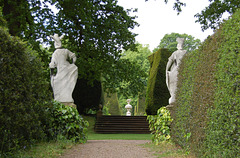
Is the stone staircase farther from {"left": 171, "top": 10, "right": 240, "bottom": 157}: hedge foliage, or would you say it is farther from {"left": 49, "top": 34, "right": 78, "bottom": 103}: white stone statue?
{"left": 171, "top": 10, "right": 240, "bottom": 157}: hedge foliage

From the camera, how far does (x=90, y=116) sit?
2045 cm

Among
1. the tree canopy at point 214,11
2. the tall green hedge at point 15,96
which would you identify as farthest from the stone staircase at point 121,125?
the tall green hedge at point 15,96

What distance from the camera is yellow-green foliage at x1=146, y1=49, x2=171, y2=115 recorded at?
63.0ft

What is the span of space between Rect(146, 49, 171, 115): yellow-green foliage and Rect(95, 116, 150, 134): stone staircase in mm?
1209

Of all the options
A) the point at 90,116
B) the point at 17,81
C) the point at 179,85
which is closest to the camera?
the point at 17,81

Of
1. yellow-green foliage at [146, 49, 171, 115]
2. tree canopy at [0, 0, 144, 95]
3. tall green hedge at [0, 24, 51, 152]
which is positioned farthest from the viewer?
yellow-green foliage at [146, 49, 171, 115]

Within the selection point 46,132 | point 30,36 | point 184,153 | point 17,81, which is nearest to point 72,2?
point 30,36

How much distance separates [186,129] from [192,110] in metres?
0.58

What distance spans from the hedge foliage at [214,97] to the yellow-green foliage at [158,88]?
12580 mm

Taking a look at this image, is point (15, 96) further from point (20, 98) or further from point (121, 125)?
point (121, 125)

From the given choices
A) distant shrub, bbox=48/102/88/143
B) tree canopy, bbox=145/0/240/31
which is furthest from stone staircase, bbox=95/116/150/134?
distant shrub, bbox=48/102/88/143

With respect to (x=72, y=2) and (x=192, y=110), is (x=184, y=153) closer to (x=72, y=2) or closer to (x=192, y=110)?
(x=192, y=110)

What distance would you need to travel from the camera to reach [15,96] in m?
5.16

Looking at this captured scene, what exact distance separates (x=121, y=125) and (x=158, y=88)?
3.60m
